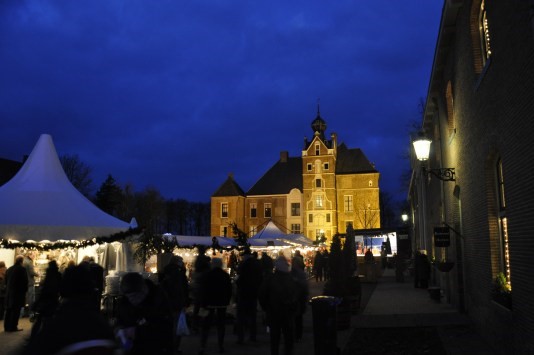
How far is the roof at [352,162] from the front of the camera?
6525cm

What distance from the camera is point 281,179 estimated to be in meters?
69.1

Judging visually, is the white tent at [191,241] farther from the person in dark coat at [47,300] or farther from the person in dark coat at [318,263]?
the person in dark coat at [47,300]

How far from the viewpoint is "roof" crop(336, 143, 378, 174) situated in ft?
214

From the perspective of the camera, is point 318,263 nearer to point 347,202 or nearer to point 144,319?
point 144,319

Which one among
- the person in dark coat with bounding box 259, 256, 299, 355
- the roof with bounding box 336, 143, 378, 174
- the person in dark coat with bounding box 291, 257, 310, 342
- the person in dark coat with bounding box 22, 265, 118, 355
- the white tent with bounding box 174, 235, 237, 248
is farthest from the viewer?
the roof with bounding box 336, 143, 378, 174

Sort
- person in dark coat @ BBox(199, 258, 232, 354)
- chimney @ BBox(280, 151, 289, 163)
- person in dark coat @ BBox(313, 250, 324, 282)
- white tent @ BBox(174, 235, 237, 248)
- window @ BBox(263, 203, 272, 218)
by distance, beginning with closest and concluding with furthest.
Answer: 1. person in dark coat @ BBox(199, 258, 232, 354)
2. white tent @ BBox(174, 235, 237, 248)
3. person in dark coat @ BBox(313, 250, 324, 282)
4. window @ BBox(263, 203, 272, 218)
5. chimney @ BBox(280, 151, 289, 163)

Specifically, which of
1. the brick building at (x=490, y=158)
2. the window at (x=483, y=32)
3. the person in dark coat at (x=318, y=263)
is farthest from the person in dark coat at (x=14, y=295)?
the person in dark coat at (x=318, y=263)

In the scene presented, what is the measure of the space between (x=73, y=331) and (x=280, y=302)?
5.69m

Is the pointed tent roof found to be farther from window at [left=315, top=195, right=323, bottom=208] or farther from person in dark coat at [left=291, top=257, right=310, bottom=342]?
window at [left=315, top=195, right=323, bottom=208]

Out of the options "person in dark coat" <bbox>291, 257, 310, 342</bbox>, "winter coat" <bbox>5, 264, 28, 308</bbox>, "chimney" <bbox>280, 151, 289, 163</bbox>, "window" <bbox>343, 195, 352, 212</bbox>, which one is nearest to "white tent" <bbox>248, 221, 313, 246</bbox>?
"winter coat" <bbox>5, 264, 28, 308</bbox>

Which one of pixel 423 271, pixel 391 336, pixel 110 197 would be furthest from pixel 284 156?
pixel 391 336

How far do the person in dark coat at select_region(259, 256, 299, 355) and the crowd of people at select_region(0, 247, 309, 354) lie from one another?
0.05 feet

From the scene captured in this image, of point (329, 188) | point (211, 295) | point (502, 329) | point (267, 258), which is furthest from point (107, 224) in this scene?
point (329, 188)

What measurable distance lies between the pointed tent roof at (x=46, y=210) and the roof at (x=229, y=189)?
1979 inches
